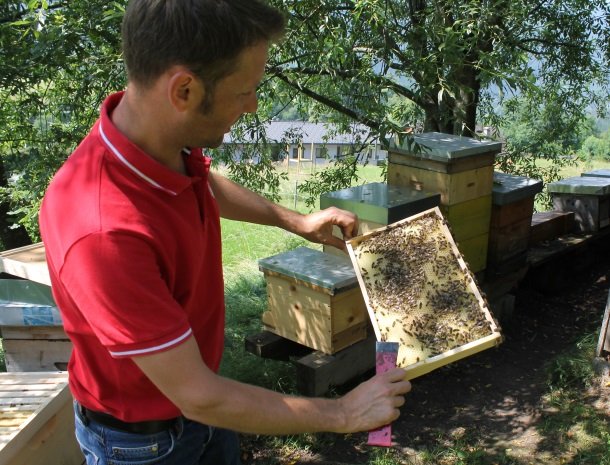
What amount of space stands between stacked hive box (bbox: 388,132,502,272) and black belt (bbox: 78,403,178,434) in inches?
90.6

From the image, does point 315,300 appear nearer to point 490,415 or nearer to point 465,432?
point 465,432

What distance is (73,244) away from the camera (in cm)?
128

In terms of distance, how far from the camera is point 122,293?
1.28m

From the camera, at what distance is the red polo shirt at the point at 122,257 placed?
1279 mm

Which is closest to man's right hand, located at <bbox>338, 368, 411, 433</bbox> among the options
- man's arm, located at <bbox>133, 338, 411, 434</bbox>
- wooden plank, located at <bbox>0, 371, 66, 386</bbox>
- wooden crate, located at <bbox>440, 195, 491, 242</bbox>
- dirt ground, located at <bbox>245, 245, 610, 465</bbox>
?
man's arm, located at <bbox>133, 338, 411, 434</bbox>

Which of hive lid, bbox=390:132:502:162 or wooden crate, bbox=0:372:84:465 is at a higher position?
hive lid, bbox=390:132:502:162

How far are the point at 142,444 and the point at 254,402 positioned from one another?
0.44 metres

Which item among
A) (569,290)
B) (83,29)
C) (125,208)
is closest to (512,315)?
(569,290)

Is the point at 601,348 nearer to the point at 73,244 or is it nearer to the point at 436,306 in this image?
the point at 436,306

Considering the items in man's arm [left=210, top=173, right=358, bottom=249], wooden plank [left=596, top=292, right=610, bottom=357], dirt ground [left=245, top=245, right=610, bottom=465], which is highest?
man's arm [left=210, top=173, right=358, bottom=249]

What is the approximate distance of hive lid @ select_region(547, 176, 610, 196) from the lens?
5484mm

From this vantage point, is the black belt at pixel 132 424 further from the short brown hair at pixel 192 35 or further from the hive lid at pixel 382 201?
the hive lid at pixel 382 201

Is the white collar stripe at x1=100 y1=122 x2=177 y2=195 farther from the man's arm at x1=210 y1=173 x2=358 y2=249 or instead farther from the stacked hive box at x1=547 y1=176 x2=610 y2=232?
the stacked hive box at x1=547 y1=176 x2=610 y2=232

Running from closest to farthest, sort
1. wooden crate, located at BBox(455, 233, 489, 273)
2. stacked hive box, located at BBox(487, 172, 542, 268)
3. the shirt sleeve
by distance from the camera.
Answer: the shirt sleeve → wooden crate, located at BBox(455, 233, 489, 273) → stacked hive box, located at BBox(487, 172, 542, 268)
